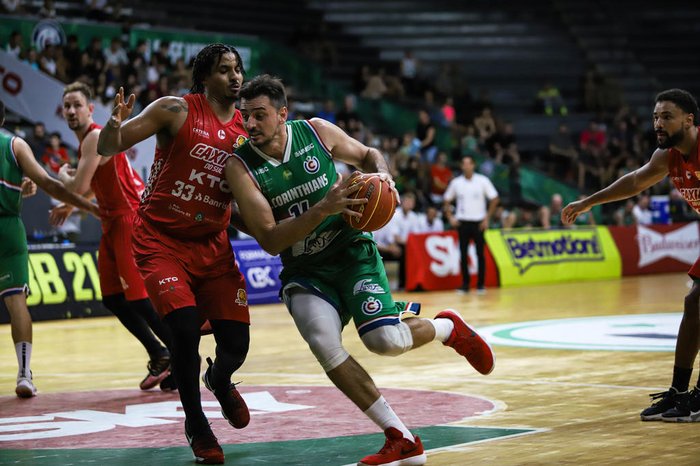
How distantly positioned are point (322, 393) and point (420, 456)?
2626 millimetres

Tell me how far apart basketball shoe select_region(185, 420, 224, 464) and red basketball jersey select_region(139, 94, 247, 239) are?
1159mm

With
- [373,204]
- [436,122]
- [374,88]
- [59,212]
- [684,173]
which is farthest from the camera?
[374,88]

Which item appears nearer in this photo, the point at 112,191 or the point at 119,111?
the point at 119,111

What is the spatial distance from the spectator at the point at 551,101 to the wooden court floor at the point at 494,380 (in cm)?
1471

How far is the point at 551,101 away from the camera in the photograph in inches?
1158

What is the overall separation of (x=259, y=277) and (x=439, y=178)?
713cm

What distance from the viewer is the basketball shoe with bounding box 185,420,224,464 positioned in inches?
Answer: 215

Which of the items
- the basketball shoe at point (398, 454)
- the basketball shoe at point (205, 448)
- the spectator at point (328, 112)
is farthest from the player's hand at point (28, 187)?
the spectator at point (328, 112)

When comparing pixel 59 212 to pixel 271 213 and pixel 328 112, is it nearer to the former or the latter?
pixel 271 213

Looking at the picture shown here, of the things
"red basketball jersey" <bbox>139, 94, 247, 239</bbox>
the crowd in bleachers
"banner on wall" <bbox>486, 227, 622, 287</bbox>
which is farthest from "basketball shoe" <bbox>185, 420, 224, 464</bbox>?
"banner on wall" <bbox>486, 227, 622, 287</bbox>

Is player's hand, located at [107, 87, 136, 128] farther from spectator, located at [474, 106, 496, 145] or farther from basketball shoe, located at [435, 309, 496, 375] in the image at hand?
spectator, located at [474, 106, 496, 145]

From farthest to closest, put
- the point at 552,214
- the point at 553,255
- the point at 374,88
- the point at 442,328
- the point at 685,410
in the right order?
the point at 374,88 → the point at 552,214 → the point at 553,255 → the point at 685,410 → the point at 442,328

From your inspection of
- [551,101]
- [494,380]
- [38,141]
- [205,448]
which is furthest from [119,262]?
[551,101]

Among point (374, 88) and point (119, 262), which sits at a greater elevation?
point (374, 88)
